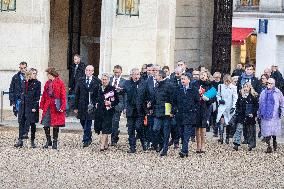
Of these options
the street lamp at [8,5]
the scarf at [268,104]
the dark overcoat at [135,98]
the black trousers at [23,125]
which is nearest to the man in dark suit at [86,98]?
the dark overcoat at [135,98]

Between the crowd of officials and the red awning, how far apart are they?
23389 millimetres

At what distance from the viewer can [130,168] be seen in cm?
2495

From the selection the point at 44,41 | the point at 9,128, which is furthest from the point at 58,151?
the point at 44,41

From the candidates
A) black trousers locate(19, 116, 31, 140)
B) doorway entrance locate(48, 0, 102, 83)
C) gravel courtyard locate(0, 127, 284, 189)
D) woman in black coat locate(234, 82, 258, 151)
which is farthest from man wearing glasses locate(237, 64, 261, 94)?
doorway entrance locate(48, 0, 102, 83)

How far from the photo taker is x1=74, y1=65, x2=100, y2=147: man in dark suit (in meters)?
28.5

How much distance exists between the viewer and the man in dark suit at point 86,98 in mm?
28453

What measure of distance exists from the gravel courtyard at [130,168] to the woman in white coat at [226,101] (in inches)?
31.8

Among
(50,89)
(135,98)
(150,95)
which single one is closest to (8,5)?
(50,89)

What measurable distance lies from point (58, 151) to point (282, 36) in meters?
28.6

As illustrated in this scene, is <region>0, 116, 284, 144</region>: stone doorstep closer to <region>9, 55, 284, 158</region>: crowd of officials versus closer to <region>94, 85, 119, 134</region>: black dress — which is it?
<region>9, 55, 284, 158</region>: crowd of officials

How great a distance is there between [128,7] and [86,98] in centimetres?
693

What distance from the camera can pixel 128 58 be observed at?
35281mm

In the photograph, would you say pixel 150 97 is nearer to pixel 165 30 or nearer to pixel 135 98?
pixel 135 98

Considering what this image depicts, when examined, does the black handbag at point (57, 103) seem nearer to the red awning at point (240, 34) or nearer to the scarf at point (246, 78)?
the scarf at point (246, 78)
